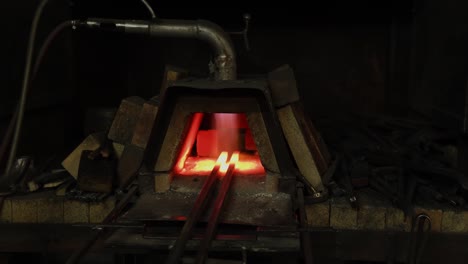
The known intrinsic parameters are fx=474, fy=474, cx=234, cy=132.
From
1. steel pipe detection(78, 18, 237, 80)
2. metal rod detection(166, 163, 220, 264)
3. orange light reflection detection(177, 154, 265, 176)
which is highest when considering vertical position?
steel pipe detection(78, 18, 237, 80)

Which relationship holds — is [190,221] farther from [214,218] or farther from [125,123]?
[125,123]

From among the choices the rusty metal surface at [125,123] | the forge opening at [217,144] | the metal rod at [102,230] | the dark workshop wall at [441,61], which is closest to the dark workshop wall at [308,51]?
the dark workshop wall at [441,61]

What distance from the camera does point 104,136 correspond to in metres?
2.93

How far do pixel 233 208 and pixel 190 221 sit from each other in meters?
0.33

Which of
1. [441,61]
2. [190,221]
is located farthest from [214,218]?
[441,61]

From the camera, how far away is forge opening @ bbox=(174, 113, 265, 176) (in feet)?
9.91

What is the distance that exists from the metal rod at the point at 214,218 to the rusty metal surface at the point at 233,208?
4 cm

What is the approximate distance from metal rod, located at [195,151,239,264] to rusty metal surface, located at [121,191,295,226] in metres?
0.04

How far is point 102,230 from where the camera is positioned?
199 cm

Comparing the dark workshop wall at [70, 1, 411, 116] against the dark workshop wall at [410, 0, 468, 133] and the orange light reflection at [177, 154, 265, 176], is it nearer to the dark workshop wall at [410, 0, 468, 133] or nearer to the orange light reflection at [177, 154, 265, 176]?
the dark workshop wall at [410, 0, 468, 133]

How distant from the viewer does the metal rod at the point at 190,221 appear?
5.60 feet

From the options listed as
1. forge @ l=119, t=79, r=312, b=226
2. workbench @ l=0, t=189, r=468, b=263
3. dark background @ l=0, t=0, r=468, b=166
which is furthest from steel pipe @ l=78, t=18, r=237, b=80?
dark background @ l=0, t=0, r=468, b=166

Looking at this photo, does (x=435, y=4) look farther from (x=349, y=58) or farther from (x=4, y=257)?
(x=4, y=257)

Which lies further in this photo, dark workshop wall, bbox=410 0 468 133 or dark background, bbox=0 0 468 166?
dark background, bbox=0 0 468 166
